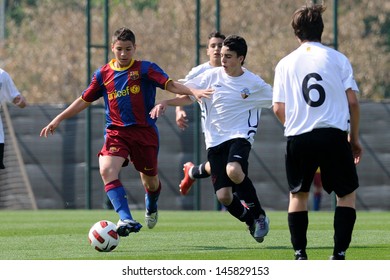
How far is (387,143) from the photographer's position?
2091 cm

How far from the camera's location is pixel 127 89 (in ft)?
36.8

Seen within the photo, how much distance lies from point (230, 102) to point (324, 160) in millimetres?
3351

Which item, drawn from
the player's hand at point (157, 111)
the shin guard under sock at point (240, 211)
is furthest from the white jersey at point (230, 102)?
the player's hand at point (157, 111)

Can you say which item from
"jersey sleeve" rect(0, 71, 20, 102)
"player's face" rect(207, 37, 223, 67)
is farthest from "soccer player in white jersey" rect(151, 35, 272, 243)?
"jersey sleeve" rect(0, 71, 20, 102)

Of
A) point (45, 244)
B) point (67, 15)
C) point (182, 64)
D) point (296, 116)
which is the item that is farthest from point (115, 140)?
point (67, 15)

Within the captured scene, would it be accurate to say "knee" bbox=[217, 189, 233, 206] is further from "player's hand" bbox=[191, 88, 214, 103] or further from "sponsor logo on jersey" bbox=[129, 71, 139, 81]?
Answer: "sponsor logo on jersey" bbox=[129, 71, 139, 81]

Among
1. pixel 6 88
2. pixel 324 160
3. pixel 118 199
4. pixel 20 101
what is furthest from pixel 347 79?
pixel 6 88

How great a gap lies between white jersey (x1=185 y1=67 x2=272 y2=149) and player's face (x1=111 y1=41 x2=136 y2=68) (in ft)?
2.32

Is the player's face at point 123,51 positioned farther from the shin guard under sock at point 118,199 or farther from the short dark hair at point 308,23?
the short dark hair at point 308,23

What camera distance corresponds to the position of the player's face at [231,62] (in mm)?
11117

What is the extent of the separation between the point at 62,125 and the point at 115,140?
11084 millimetres

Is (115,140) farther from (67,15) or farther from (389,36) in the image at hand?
(67,15)

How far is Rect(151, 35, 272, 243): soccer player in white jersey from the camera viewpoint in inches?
440
